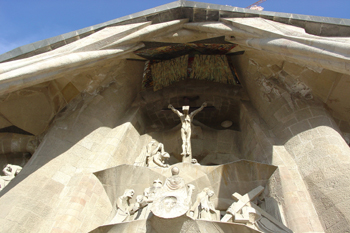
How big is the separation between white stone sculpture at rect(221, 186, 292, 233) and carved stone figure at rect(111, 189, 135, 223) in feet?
5.52

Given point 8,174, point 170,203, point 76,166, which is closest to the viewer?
point 170,203

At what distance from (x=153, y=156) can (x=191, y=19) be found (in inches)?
136

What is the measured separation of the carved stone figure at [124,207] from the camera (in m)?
5.68

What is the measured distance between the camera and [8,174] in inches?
274

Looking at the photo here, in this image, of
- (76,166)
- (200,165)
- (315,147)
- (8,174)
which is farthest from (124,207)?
(315,147)

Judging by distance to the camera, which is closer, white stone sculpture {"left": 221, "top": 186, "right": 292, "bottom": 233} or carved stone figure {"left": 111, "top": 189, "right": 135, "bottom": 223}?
white stone sculpture {"left": 221, "top": 186, "right": 292, "bottom": 233}

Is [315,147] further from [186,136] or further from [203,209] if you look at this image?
[186,136]

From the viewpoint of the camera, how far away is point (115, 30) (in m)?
7.48

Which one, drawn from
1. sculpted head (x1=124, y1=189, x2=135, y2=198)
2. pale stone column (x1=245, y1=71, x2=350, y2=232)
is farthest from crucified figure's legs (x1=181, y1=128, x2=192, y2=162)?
pale stone column (x1=245, y1=71, x2=350, y2=232)

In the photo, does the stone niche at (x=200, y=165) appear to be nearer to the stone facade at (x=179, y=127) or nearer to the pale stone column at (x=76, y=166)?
the stone facade at (x=179, y=127)

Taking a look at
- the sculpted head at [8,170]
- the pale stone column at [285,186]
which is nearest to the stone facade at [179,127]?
the pale stone column at [285,186]

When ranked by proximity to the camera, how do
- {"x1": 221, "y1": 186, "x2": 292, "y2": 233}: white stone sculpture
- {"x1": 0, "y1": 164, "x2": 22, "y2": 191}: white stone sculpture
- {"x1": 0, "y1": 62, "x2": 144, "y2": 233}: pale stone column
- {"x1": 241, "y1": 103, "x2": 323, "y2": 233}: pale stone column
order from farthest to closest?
{"x1": 0, "y1": 164, "x2": 22, "y2": 191}: white stone sculpture < {"x1": 0, "y1": 62, "x2": 144, "y2": 233}: pale stone column < {"x1": 241, "y1": 103, "x2": 323, "y2": 233}: pale stone column < {"x1": 221, "y1": 186, "x2": 292, "y2": 233}: white stone sculpture

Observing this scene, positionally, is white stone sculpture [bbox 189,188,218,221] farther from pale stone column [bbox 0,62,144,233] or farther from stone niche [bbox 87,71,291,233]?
pale stone column [bbox 0,62,144,233]

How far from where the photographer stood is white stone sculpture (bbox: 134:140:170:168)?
7.41 meters
